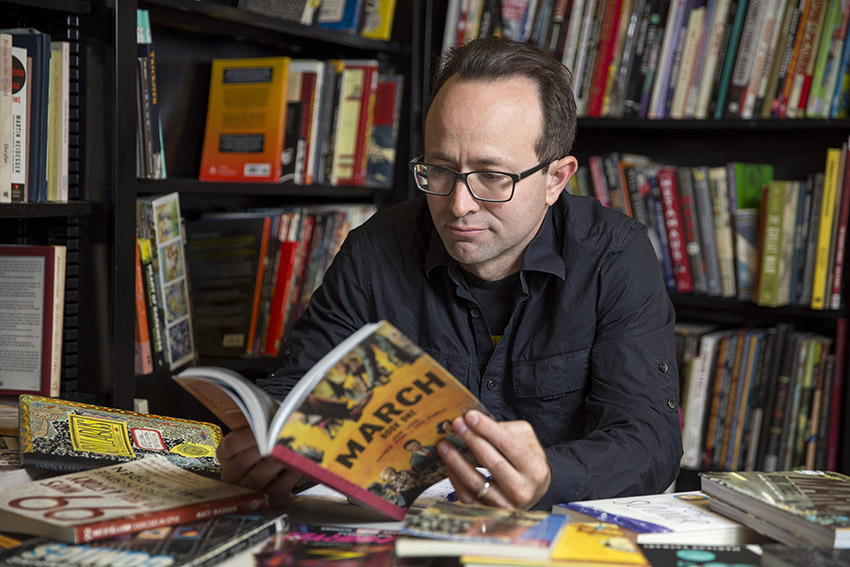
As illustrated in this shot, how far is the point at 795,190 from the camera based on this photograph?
2.14 meters

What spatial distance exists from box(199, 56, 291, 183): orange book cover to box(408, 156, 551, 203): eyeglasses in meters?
0.91

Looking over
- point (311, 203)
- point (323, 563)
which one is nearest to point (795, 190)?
point (311, 203)

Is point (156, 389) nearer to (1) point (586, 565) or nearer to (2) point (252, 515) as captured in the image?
(2) point (252, 515)

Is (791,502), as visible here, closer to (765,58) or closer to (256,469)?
(256,469)

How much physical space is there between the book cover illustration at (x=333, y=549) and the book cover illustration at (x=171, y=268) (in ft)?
3.80

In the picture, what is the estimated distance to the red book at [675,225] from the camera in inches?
90.7

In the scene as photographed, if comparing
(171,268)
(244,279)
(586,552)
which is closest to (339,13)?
(244,279)

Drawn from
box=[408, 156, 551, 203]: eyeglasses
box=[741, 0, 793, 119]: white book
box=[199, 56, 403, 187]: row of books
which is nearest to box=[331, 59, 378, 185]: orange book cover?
box=[199, 56, 403, 187]: row of books

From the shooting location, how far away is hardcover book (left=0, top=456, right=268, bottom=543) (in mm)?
864

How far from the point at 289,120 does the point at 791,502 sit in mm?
1612

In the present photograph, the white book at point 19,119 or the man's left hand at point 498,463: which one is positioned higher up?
the white book at point 19,119

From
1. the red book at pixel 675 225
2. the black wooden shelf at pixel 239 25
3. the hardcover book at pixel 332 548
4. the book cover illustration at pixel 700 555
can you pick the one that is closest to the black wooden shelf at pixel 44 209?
the black wooden shelf at pixel 239 25

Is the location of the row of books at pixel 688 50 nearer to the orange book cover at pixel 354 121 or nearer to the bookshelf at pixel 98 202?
the orange book cover at pixel 354 121

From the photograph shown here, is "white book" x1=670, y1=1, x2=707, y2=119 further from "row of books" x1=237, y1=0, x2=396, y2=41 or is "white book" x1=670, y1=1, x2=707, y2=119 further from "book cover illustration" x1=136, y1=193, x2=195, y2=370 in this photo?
"book cover illustration" x1=136, y1=193, x2=195, y2=370
